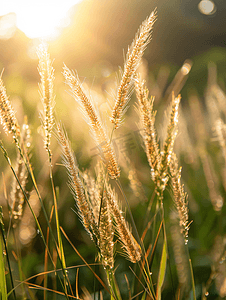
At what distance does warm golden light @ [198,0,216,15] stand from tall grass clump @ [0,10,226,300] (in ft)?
11.4

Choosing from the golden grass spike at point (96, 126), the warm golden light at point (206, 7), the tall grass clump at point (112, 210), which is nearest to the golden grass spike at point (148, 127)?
the tall grass clump at point (112, 210)

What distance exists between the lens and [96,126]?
0.72 meters

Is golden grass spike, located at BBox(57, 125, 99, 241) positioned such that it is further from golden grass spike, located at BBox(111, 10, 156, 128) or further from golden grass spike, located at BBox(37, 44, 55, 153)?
golden grass spike, located at BBox(111, 10, 156, 128)

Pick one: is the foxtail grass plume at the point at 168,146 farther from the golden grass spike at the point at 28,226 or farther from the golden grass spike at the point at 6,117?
the golden grass spike at the point at 28,226

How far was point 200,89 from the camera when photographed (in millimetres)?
4473

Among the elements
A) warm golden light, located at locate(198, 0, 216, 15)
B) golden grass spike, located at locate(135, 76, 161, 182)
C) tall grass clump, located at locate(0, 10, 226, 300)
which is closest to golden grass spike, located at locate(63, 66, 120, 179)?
tall grass clump, located at locate(0, 10, 226, 300)

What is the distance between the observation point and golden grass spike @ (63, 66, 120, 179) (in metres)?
0.71

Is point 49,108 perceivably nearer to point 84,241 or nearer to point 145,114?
point 145,114

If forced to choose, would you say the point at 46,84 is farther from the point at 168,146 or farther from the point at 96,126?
the point at 168,146

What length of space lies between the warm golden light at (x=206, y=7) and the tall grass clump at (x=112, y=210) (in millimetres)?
3481

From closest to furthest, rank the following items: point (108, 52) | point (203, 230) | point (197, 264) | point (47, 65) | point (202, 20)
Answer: point (47, 65) → point (197, 264) → point (203, 230) → point (108, 52) → point (202, 20)

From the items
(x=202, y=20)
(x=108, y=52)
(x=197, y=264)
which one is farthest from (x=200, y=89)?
(x=197, y=264)

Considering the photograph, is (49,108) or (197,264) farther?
(197,264)

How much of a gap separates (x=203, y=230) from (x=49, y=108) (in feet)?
4.20
